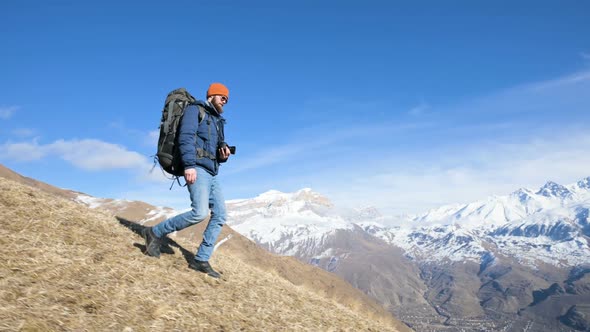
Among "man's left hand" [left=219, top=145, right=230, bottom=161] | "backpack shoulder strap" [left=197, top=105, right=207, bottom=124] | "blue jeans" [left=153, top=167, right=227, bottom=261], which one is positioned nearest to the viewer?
"blue jeans" [left=153, top=167, right=227, bottom=261]

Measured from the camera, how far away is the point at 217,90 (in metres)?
9.95

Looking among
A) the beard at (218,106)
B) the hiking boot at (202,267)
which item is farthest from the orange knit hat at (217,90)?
the hiking boot at (202,267)

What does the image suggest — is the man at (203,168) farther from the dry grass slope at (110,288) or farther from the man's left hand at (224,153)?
the dry grass slope at (110,288)

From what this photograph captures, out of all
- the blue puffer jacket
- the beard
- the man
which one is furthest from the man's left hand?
the beard

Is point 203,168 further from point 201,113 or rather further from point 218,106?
point 218,106

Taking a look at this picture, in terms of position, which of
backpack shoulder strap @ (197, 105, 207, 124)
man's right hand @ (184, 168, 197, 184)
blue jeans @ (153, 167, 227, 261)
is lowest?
blue jeans @ (153, 167, 227, 261)

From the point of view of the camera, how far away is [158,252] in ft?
33.6

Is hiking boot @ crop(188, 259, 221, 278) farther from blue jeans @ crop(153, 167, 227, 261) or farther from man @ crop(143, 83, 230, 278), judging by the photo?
blue jeans @ crop(153, 167, 227, 261)

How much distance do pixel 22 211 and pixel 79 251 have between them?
10.4 feet

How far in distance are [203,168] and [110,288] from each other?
3217 mm

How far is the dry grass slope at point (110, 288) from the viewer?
619cm

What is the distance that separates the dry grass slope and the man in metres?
0.61

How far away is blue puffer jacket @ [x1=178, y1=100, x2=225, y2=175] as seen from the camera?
29.6ft

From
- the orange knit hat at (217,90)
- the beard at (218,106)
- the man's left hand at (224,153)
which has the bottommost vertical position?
the man's left hand at (224,153)
